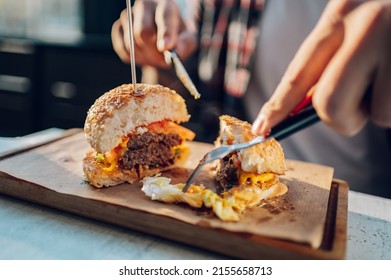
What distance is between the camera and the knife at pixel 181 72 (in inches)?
94.2

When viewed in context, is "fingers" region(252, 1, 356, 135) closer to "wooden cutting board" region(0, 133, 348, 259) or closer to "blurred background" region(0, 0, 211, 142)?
"wooden cutting board" region(0, 133, 348, 259)

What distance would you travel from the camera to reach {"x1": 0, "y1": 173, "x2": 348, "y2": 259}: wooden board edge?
5.32 ft

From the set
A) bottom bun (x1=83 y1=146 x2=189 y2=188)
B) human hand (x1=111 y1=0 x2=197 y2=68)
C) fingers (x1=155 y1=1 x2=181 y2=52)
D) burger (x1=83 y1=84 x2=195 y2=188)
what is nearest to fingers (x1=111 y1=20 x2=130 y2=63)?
human hand (x1=111 y1=0 x2=197 y2=68)

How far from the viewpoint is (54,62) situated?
7.05 meters

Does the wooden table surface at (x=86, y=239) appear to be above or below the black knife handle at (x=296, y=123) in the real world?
below

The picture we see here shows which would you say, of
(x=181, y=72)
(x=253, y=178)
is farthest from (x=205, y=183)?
(x=181, y=72)

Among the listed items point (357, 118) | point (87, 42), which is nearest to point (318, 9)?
point (357, 118)

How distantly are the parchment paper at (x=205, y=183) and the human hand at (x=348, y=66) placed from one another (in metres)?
0.51

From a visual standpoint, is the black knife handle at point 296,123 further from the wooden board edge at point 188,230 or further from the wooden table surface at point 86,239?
the wooden table surface at point 86,239

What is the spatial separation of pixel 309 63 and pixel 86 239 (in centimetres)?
113

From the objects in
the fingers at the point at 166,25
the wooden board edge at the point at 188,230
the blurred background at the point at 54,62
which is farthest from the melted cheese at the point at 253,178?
the blurred background at the point at 54,62

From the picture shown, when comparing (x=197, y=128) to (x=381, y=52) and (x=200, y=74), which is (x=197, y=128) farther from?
(x=381, y=52)

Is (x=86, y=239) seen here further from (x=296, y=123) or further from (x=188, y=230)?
(x=296, y=123)

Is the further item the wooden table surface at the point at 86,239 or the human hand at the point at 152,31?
the human hand at the point at 152,31
